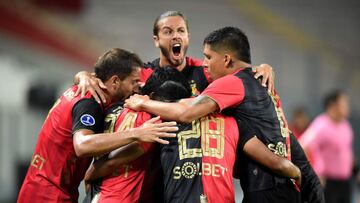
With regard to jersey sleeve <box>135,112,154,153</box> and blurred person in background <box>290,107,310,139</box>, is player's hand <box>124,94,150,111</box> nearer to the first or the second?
jersey sleeve <box>135,112,154,153</box>

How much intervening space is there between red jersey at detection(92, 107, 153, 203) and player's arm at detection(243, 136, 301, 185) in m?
0.61

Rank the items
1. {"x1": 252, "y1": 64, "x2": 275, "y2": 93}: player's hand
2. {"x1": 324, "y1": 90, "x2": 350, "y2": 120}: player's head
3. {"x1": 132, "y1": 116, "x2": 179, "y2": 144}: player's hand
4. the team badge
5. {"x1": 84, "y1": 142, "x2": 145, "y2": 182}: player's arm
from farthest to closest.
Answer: {"x1": 324, "y1": 90, "x2": 350, "y2": 120}: player's head, {"x1": 252, "y1": 64, "x2": 275, "y2": 93}: player's hand, the team badge, {"x1": 84, "y1": 142, "x2": 145, "y2": 182}: player's arm, {"x1": 132, "y1": 116, "x2": 179, "y2": 144}: player's hand

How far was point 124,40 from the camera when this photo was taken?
10.3 meters

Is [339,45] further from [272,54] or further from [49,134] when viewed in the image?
[49,134]

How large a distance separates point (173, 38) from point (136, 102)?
1.24 m

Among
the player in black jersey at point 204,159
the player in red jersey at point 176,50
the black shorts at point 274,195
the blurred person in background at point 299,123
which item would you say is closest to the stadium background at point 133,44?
the blurred person in background at point 299,123

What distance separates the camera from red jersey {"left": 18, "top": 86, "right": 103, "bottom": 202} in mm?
4480

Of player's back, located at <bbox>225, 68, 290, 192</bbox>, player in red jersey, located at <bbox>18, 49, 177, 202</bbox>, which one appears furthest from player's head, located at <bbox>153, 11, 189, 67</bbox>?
player's back, located at <bbox>225, 68, 290, 192</bbox>

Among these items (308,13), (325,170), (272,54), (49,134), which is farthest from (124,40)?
(49,134)

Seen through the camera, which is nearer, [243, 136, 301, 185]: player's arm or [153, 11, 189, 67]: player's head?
[243, 136, 301, 185]: player's arm

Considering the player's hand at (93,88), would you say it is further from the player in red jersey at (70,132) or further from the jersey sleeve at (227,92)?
the jersey sleeve at (227,92)

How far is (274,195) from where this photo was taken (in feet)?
13.8

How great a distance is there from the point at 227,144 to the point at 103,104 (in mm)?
874

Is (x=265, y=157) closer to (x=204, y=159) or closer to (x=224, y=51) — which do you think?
(x=204, y=159)
